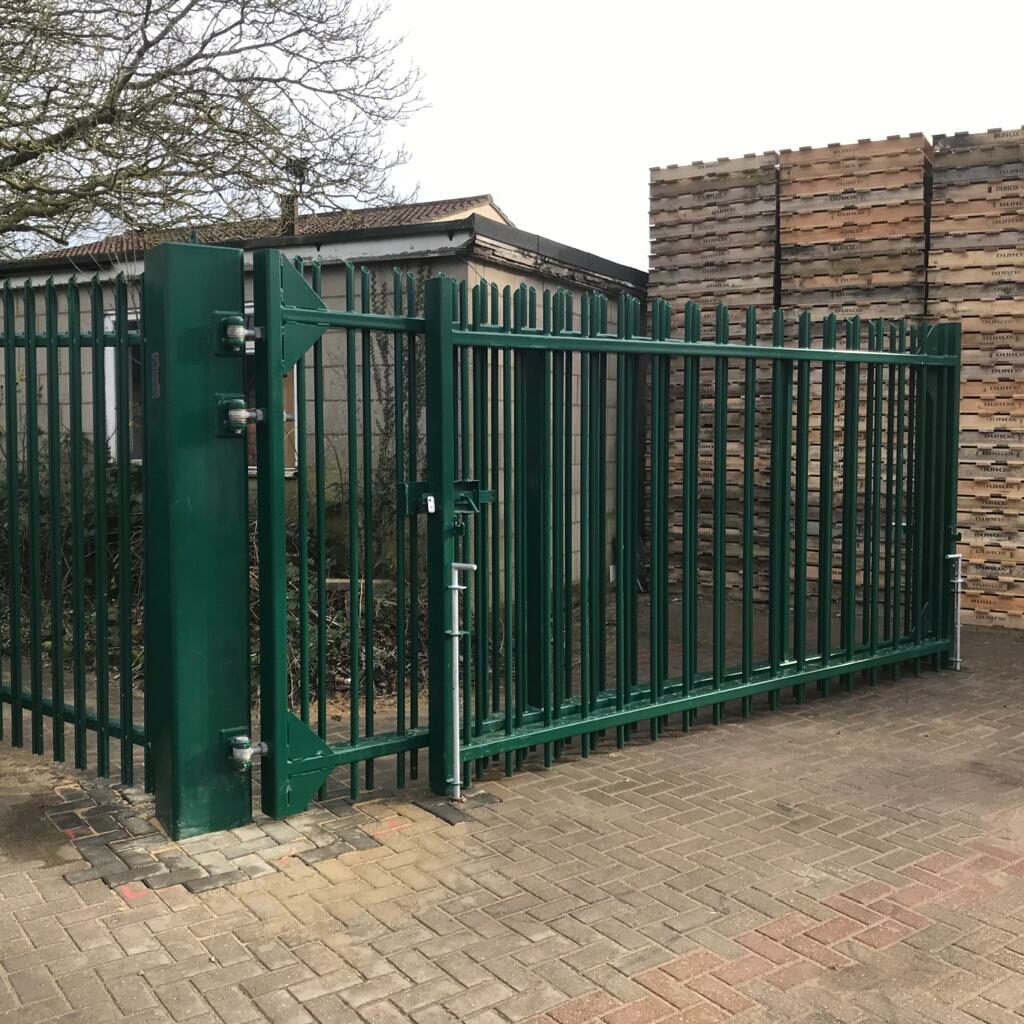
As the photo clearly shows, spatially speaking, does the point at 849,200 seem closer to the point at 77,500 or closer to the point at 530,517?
the point at 530,517

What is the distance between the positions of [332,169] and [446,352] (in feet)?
28.0

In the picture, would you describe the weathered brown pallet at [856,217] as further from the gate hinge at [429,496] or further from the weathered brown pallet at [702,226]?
the gate hinge at [429,496]

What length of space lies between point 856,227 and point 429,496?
6.76 m

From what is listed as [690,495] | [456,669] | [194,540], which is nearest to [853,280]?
Answer: [690,495]

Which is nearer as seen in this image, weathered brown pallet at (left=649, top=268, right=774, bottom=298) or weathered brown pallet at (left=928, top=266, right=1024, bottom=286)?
weathered brown pallet at (left=928, top=266, right=1024, bottom=286)

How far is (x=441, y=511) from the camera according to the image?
4.75 meters

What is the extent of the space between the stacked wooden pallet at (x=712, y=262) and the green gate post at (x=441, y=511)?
5.69 metres

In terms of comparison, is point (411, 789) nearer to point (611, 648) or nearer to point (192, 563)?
point (192, 563)

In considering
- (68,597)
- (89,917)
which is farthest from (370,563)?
(68,597)

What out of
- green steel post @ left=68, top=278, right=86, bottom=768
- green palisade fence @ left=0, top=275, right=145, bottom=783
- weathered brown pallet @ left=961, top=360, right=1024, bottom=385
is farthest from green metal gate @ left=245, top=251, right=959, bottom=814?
weathered brown pallet @ left=961, top=360, right=1024, bottom=385

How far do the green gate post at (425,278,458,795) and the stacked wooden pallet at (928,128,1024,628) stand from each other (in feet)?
20.8

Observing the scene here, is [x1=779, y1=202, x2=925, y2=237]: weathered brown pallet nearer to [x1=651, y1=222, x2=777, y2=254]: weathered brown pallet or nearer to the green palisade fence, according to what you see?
[x1=651, y1=222, x2=777, y2=254]: weathered brown pallet

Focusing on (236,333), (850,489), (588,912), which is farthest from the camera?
(850,489)

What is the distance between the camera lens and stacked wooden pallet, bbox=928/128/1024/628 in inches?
358
